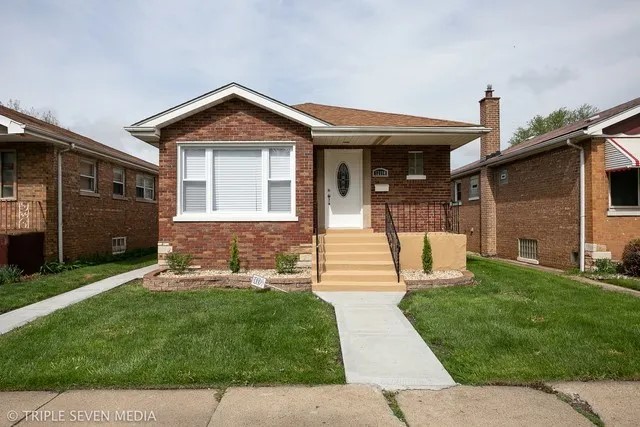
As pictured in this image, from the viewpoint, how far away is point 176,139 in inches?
389

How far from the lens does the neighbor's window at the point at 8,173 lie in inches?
460

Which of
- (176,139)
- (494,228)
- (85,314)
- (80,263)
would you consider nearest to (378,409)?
(85,314)

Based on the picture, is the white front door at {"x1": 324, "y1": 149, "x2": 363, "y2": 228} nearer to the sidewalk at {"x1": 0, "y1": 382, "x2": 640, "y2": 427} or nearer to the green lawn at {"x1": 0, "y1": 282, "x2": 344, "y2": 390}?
the green lawn at {"x1": 0, "y1": 282, "x2": 344, "y2": 390}

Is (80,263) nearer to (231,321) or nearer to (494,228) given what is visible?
(231,321)

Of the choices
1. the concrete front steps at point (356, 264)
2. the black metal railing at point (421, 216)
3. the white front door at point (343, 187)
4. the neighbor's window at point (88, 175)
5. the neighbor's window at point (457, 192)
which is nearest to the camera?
the concrete front steps at point (356, 264)

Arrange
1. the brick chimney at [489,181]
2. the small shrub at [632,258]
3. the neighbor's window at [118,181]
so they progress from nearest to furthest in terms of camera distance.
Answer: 1. the small shrub at [632,258]
2. the neighbor's window at [118,181]
3. the brick chimney at [489,181]

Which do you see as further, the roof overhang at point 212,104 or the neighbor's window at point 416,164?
the neighbor's window at point 416,164

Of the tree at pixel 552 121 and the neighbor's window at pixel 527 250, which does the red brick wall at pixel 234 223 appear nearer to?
the neighbor's window at pixel 527 250

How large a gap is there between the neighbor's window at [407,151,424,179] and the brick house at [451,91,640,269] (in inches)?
154

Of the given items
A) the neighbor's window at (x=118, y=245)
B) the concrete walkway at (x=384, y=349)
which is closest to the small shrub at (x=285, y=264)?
the concrete walkway at (x=384, y=349)

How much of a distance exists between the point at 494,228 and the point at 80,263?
14535 millimetres

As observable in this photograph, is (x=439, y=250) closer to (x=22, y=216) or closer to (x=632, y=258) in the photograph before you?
(x=632, y=258)

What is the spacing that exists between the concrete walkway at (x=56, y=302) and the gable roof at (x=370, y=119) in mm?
6347

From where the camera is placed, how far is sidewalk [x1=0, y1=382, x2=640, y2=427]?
11.1 feet
